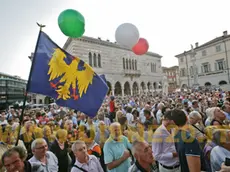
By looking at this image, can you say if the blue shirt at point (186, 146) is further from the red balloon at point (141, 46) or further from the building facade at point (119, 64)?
the building facade at point (119, 64)

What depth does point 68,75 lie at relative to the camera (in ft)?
13.5

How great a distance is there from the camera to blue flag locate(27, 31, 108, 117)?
3654 mm

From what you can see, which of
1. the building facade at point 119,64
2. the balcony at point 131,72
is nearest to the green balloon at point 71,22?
the building facade at point 119,64

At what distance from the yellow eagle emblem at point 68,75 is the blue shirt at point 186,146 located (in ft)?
7.31

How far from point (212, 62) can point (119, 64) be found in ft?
74.1

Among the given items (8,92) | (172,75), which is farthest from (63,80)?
(172,75)

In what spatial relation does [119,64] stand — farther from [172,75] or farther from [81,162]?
[172,75]

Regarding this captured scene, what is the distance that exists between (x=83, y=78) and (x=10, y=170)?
2.39m

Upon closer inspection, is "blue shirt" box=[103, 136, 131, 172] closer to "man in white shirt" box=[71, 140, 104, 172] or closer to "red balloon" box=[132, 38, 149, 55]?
"man in white shirt" box=[71, 140, 104, 172]

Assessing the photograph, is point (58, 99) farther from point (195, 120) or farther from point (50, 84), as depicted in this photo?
point (195, 120)

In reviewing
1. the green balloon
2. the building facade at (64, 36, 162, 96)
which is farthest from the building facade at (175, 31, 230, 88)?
the green balloon

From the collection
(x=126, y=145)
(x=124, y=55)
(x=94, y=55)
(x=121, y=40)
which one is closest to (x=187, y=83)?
(x=124, y=55)

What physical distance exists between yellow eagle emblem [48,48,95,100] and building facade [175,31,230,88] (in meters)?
35.5

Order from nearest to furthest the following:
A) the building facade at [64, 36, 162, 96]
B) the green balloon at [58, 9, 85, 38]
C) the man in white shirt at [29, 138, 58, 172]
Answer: the man in white shirt at [29, 138, 58, 172]
the green balloon at [58, 9, 85, 38]
the building facade at [64, 36, 162, 96]
